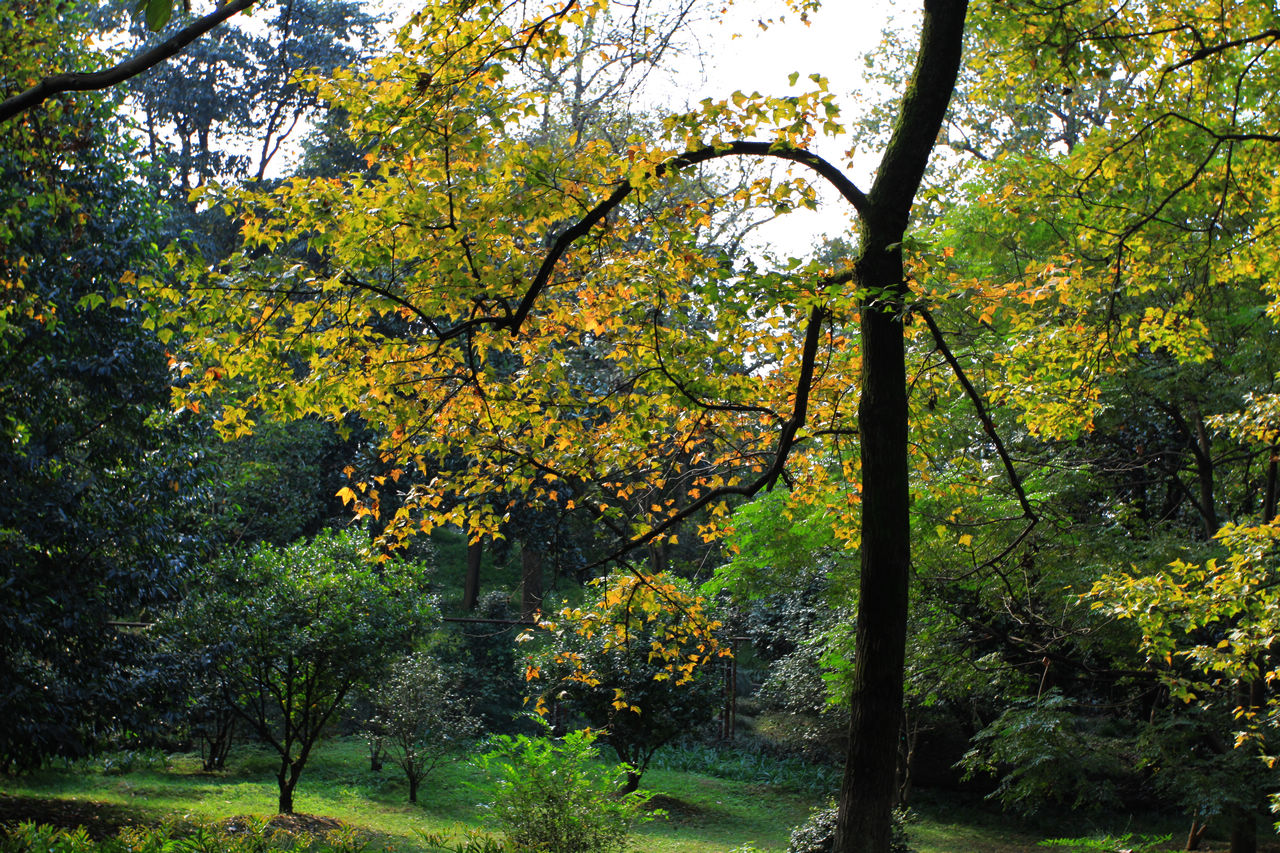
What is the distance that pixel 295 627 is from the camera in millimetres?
11477

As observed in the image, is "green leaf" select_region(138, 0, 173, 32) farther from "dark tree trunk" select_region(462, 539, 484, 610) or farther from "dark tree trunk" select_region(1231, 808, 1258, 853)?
"dark tree trunk" select_region(462, 539, 484, 610)

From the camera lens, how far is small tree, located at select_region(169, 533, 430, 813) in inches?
443

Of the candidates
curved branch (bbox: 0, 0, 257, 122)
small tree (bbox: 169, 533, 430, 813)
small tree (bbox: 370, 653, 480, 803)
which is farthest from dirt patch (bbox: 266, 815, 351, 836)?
curved branch (bbox: 0, 0, 257, 122)

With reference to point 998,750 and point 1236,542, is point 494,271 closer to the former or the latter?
point 1236,542

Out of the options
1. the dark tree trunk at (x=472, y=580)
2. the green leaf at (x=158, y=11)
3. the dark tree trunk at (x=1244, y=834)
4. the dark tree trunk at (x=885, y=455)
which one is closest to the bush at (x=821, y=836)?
the dark tree trunk at (x=1244, y=834)

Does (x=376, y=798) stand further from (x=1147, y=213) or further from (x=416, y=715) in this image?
(x=1147, y=213)

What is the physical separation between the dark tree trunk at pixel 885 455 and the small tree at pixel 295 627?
860cm

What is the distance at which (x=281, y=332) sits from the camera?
5.17m

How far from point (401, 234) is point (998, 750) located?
820cm

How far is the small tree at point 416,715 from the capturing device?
Answer: 46.5ft

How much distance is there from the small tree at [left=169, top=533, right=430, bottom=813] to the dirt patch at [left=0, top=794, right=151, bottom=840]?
172 cm

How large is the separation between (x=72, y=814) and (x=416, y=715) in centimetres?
506

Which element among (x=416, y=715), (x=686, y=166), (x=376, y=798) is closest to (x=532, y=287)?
(x=686, y=166)

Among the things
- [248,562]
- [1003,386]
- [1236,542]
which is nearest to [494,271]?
[1003,386]
